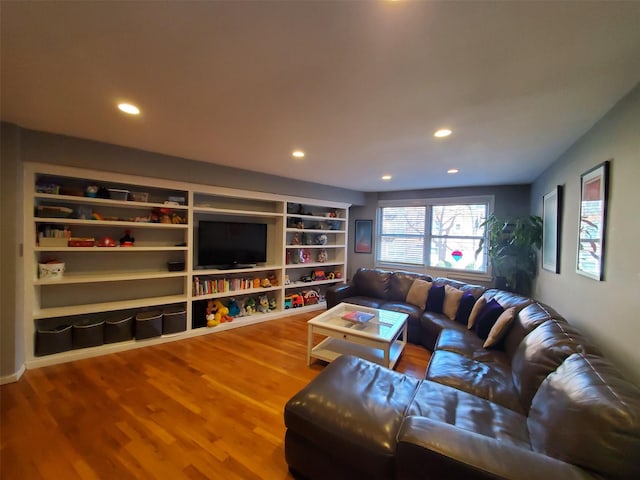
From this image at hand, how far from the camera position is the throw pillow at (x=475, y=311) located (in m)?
2.85

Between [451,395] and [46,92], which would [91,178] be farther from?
[451,395]

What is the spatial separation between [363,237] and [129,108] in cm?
479

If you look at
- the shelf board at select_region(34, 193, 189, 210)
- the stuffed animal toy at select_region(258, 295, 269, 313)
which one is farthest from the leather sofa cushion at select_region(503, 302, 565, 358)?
the shelf board at select_region(34, 193, 189, 210)

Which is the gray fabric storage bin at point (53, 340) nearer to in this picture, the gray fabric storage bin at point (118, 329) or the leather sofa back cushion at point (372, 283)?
the gray fabric storage bin at point (118, 329)

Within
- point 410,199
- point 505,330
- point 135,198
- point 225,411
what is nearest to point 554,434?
Result: point 505,330

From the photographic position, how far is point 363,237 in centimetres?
592

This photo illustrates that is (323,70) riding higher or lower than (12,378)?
higher

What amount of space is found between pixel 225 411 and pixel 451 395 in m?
1.68

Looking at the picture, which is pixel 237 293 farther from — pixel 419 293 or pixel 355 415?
pixel 355 415

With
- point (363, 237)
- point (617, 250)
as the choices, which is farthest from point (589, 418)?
point (363, 237)

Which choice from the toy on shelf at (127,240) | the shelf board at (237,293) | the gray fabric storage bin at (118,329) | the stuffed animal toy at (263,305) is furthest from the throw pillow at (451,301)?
the toy on shelf at (127,240)

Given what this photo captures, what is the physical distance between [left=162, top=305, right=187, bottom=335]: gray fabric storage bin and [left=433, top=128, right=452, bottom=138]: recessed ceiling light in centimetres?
360

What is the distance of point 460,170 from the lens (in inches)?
139

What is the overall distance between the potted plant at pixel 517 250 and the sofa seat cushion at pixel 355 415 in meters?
2.76
